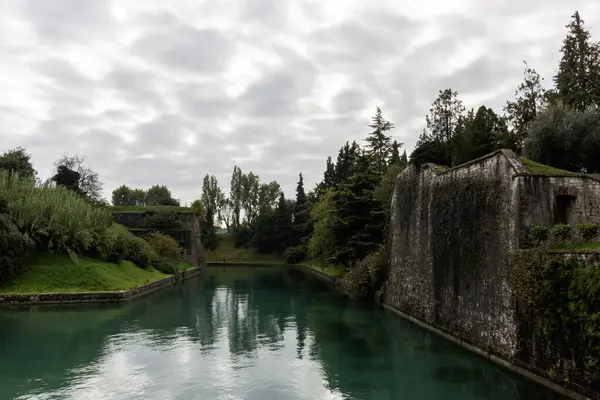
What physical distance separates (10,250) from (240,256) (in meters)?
45.9

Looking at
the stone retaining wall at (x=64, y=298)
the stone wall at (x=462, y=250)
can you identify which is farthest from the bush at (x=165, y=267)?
the stone wall at (x=462, y=250)

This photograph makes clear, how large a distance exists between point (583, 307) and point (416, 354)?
657cm

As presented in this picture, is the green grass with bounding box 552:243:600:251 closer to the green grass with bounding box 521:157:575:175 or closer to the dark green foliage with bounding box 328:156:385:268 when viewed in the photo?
the green grass with bounding box 521:157:575:175

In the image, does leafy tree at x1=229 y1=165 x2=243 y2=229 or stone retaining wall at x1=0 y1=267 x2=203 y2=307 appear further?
leafy tree at x1=229 y1=165 x2=243 y2=229

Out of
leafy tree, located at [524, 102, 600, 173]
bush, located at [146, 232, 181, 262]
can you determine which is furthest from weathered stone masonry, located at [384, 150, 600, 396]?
bush, located at [146, 232, 181, 262]

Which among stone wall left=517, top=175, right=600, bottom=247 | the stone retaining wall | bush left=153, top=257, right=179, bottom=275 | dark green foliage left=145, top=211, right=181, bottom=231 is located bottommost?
the stone retaining wall

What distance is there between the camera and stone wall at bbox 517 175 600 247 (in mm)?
12742

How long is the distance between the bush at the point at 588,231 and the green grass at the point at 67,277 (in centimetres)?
2458

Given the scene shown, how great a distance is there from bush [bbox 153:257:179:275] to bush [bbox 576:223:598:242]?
35379mm

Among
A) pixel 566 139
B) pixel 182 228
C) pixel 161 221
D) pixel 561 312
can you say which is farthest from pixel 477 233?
pixel 182 228

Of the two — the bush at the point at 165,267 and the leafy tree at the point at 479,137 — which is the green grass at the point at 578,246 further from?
the bush at the point at 165,267

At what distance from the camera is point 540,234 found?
12008 millimetres

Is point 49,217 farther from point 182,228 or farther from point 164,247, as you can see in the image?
point 182,228

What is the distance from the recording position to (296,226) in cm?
6831
